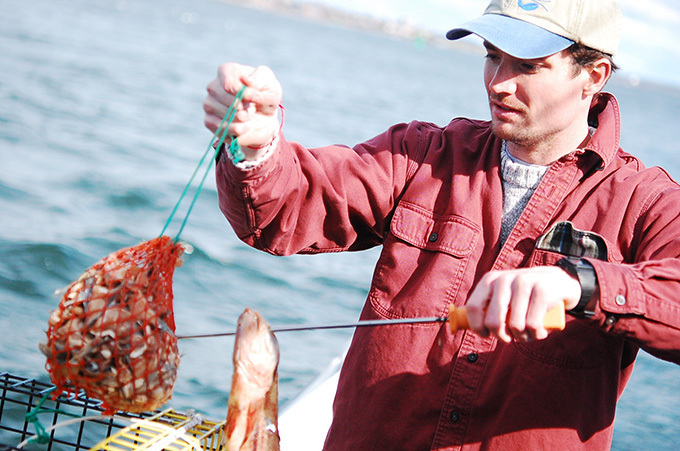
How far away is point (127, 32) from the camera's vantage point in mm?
44688

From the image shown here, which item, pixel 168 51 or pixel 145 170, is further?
pixel 168 51

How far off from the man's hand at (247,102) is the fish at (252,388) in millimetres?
576

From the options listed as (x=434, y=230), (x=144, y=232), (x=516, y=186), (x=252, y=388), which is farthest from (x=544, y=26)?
(x=144, y=232)

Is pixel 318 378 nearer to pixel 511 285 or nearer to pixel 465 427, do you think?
pixel 465 427

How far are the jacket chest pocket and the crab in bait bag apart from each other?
33.3 inches

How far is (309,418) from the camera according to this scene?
447 centimetres

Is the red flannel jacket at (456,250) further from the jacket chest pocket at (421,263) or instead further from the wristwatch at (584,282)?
the wristwatch at (584,282)

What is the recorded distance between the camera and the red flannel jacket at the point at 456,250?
7.99 feet

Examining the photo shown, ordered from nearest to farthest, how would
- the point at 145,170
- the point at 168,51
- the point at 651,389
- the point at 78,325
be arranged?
the point at 78,325
the point at 651,389
the point at 145,170
the point at 168,51

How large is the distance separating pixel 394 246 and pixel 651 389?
8270 mm

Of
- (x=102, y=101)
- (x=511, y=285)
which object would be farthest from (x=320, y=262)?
(x=102, y=101)

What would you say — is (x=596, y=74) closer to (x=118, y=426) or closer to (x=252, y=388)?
(x=252, y=388)

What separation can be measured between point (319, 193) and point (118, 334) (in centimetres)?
91

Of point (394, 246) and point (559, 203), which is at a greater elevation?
point (559, 203)
